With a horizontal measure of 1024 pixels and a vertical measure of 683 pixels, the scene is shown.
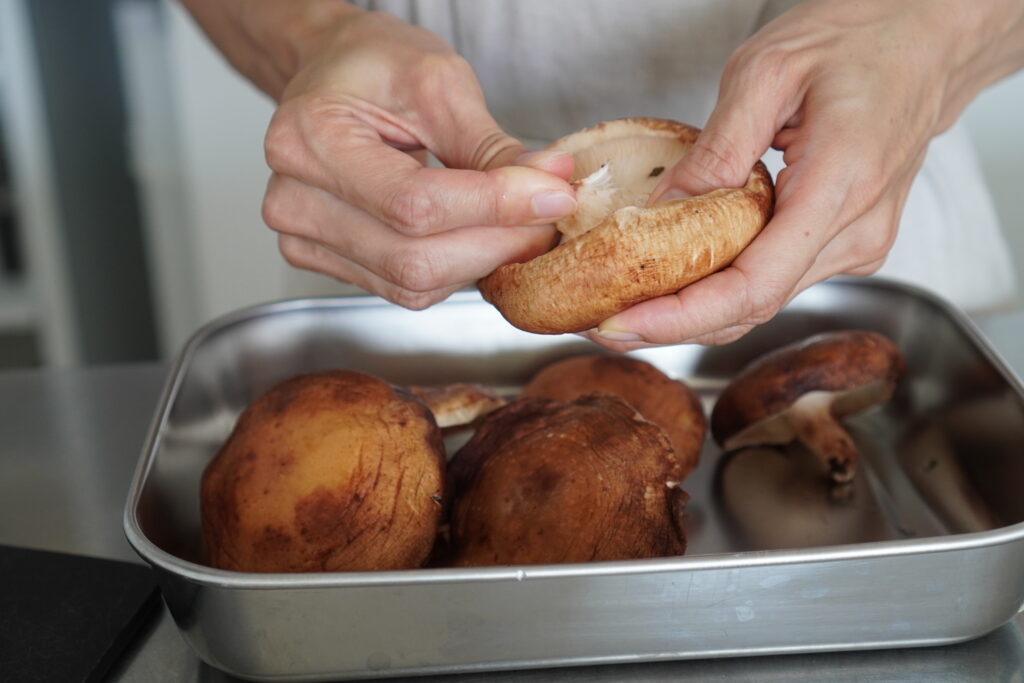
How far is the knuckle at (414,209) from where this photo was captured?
602 mm

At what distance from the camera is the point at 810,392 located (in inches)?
30.0

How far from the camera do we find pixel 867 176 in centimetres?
62

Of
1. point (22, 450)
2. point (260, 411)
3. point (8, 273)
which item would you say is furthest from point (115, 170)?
point (260, 411)

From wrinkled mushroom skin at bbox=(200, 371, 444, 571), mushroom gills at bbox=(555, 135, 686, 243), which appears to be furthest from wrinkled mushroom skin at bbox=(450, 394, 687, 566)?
mushroom gills at bbox=(555, 135, 686, 243)

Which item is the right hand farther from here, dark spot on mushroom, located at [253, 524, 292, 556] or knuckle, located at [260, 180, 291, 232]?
dark spot on mushroom, located at [253, 524, 292, 556]

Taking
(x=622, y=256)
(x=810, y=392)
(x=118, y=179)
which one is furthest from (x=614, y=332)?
(x=118, y=179)

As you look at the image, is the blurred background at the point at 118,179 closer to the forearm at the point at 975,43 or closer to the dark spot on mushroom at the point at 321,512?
the forearm at the point at 975,43

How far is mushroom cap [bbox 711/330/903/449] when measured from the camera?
762 mm

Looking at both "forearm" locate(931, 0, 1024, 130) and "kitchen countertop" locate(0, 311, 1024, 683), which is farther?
"forearm" locate(931, 0, 1024, 130)

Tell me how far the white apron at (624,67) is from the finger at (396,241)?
35 centimetres

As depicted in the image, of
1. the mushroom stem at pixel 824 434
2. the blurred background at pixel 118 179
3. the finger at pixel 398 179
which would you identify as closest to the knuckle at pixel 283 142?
the finger at pixel 398 179

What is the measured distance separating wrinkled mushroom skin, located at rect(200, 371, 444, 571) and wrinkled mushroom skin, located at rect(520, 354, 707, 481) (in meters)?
0.17

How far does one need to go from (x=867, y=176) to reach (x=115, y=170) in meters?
1.98

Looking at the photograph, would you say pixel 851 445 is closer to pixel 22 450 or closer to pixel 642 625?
pixel 642 625
